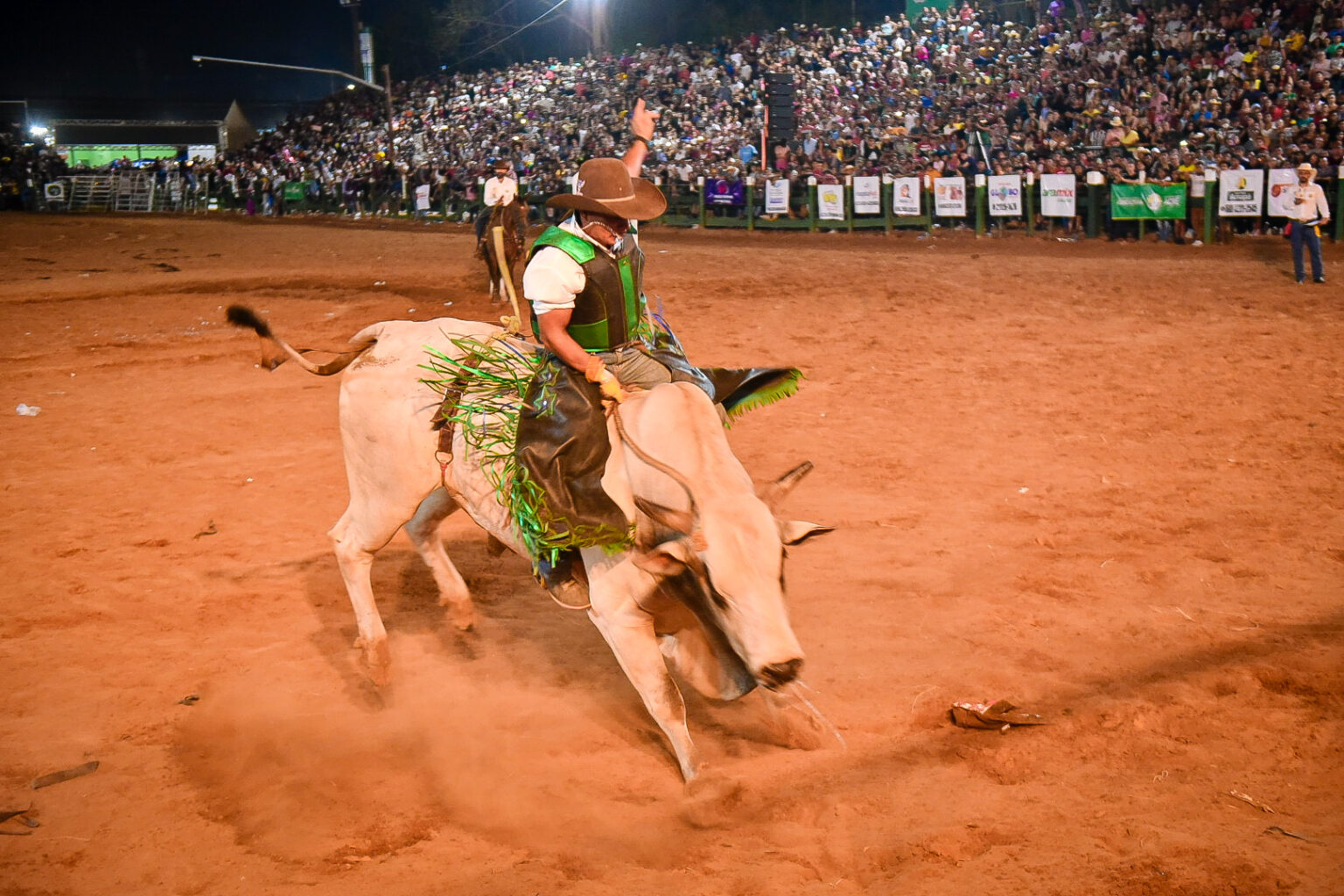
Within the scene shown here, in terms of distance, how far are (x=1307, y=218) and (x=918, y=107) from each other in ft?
43.7

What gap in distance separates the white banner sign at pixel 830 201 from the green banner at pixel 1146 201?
591 cm

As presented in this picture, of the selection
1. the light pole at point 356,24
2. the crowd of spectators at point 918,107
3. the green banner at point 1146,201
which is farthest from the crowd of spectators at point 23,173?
the green banner at point 1146,201

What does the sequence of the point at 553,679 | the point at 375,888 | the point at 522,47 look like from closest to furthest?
1. the point at 375,888
2. the point at 553,679
3. the point at 522,47

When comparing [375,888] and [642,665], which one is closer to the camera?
[375,888]

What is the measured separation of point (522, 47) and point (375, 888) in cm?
5019

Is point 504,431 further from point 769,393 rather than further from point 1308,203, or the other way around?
point 1308,203

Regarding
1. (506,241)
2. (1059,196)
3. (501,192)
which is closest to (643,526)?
(506,241)

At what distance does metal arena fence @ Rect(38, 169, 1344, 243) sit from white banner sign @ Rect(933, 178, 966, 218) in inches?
0.8

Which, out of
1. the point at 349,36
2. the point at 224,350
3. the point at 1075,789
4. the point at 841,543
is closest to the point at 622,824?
the point at 1075,789

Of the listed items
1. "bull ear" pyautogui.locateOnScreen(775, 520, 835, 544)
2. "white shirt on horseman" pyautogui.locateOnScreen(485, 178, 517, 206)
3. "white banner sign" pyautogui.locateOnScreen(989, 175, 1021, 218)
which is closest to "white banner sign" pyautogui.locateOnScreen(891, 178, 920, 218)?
"white banner sign" pyautogui.locateOnScreen(989, 175, 1021, 218)

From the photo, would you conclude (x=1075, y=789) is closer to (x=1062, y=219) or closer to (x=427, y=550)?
(x=427, y=550)

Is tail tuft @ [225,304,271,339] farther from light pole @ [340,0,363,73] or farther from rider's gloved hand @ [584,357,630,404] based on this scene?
light pole @ [340,0,363,73]

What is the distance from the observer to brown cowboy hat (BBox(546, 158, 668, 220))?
14.1 feet

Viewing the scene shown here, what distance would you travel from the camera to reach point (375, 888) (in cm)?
359
